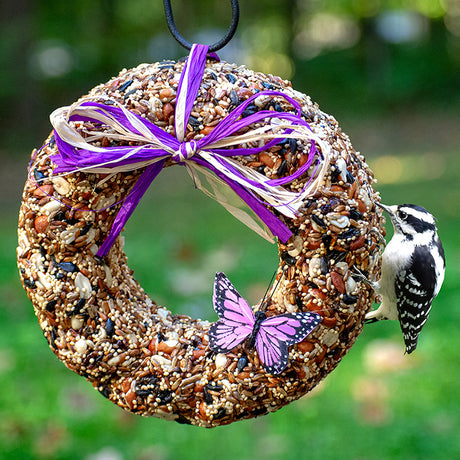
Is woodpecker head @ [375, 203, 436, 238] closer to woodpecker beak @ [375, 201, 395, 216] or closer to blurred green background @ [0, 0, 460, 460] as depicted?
woodpecker beak @ [375, 201, 395, 216]

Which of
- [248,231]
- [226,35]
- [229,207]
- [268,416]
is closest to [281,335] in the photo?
[229,207]

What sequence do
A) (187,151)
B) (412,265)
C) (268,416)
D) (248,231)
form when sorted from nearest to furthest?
1. (187,151)
2. (412,265)
3. (268,416)
4. (248,231)

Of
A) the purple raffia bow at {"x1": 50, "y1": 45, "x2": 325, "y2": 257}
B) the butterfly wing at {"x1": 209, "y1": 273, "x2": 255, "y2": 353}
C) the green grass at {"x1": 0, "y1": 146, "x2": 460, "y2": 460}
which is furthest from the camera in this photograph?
the green grass at {"x1": 0, "y1": 146, "x2": 460, "y2": 460}

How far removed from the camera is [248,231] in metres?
6.27

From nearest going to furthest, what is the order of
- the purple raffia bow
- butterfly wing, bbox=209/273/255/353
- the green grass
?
the purple raffia bow
butterfly wing, bbox=209/273/255/353
the green grass

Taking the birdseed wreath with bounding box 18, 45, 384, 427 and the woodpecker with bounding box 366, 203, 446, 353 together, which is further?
the woodpecker with bounding box 366, 203, 446, 353

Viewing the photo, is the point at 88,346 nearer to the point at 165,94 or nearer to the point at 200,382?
the point at 200,382

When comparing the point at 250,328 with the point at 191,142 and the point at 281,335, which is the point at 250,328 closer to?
the point at 281,335

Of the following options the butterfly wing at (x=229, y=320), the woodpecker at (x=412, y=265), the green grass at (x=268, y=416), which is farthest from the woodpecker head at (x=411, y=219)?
the green grass at (x=268, y=416)

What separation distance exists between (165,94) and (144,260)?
11.6 feet

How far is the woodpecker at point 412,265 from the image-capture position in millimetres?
1877

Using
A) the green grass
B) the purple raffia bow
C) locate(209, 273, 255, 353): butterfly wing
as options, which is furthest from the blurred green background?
the purple raffia bow

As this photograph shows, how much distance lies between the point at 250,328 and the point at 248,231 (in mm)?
4455

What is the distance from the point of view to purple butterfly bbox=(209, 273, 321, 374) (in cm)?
174
